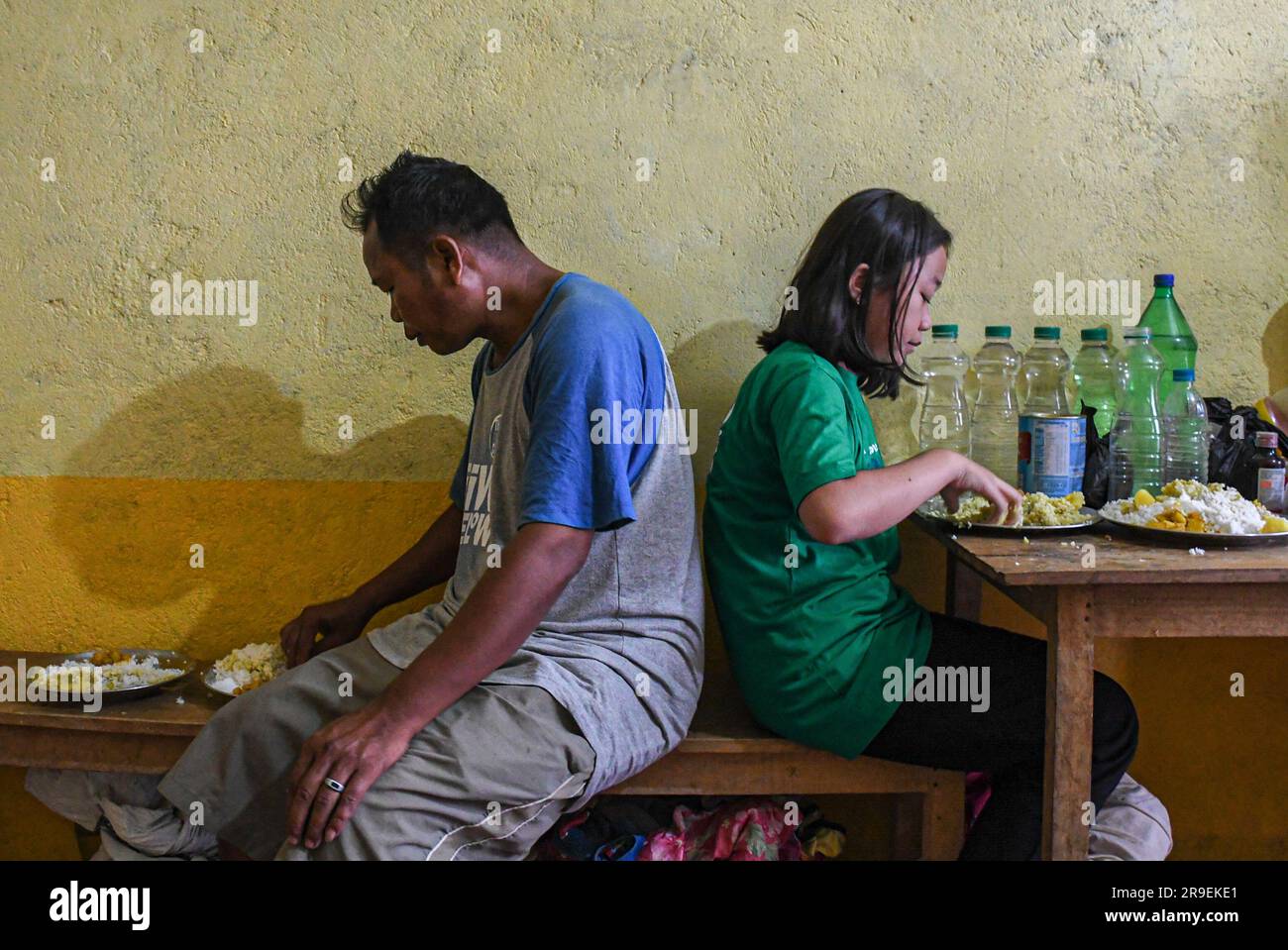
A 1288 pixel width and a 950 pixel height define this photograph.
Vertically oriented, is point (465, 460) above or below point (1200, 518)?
above

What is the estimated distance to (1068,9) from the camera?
240 cm

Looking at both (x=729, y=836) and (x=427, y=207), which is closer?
(x=427, y=207)

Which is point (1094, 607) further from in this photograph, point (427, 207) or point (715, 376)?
point (427, 207)

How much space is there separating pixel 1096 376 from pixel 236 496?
76.9 inches

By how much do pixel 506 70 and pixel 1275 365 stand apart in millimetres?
1867

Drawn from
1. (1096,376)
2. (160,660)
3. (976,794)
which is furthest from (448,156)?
(976,794)

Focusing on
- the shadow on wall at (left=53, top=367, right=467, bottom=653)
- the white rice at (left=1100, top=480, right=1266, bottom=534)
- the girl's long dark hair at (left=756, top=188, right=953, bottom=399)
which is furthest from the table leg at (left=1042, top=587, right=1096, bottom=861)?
the shadow on wall at (left=53, top=367, right=467, bottom=653)

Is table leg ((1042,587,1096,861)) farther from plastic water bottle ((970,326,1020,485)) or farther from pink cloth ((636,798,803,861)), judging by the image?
plastic water bottle ((970,326,1020,485))

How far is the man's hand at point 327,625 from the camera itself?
88.8 inches

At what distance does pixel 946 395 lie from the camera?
96.4 inches

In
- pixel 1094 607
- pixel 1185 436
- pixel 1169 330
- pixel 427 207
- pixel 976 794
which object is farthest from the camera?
pixel 1169 330

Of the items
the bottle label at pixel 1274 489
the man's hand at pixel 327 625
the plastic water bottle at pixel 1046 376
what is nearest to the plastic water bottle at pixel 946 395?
the plastic water bottle at pixel 1046 376

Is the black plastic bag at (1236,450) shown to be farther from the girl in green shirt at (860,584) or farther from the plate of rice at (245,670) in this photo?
the plate of rice at (245,670)
